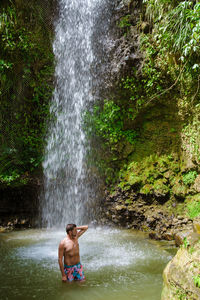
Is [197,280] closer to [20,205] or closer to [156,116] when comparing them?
[156,116]

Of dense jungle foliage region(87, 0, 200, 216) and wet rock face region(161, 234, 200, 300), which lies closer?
wet rock face region(161, 234, 200, 300)

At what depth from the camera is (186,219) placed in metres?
6.27

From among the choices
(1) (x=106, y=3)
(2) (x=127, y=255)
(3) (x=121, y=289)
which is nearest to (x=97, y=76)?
(1) (x=106, y=3)

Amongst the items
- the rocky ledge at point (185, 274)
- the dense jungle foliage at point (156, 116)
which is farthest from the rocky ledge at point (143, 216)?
the rocky ledge at point (185, 274)

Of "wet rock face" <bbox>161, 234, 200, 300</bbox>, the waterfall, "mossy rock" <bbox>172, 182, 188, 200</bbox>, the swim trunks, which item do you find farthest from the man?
the waterfall

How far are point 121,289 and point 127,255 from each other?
1.44 meters

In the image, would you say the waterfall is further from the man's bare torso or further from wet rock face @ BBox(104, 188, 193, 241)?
the man's bare torso

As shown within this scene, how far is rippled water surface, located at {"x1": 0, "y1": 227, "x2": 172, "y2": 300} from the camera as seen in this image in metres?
3.43

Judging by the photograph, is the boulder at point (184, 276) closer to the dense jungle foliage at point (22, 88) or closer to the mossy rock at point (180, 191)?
the mossy rock at point (180, 191)

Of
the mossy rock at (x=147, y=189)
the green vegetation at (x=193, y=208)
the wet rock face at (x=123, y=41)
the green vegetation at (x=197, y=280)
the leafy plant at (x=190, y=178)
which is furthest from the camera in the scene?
the wet rock face at (x=123, y=41)

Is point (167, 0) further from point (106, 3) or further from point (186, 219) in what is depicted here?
point (186, 219)

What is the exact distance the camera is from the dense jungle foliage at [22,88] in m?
8.34

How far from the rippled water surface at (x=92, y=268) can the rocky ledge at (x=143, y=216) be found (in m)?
0.51

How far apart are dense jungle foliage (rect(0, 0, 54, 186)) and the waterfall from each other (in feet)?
1.32
